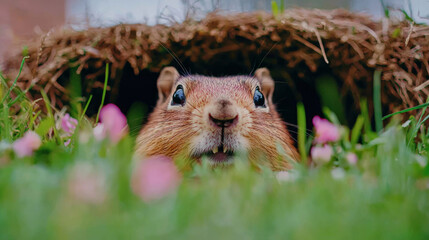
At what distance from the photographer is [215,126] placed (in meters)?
1.92

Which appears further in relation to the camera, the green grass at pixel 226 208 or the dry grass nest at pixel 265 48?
the dry grass nest at pixel 265 48

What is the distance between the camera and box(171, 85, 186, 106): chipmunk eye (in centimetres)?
251

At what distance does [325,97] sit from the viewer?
9.95 ft

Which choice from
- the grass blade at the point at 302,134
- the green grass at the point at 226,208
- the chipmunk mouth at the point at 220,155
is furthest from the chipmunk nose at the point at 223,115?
the green grass at the point at 226,208

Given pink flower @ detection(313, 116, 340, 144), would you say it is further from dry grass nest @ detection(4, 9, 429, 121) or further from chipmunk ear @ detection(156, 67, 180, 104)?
chipmunk ear @ detection(156, 67, 180, 104)

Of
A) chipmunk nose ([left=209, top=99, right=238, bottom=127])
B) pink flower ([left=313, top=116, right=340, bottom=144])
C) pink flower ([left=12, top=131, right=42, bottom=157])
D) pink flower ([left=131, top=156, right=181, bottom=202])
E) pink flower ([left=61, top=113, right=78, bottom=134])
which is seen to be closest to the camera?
pink flower ([left=131, top=156, right=181, bottom=202])

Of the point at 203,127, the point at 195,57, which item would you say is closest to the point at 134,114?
the point at 195,57

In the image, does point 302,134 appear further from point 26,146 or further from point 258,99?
point 26,146

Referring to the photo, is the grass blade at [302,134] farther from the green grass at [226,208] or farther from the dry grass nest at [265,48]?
the dry grass nest at [265,48]

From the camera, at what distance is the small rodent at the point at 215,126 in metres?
1.93

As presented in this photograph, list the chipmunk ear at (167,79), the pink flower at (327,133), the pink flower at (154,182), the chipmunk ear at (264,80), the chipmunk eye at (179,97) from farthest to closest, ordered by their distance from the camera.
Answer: the chipmunk ear at (264,80)
the chipmunk ear at (167,79)
the chipmunk eye at (179,97)
the pink flower at (327,133)
the pink flower at (154,182)

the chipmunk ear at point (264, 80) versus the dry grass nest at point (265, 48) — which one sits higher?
the dry grass nest at point (265, 48)

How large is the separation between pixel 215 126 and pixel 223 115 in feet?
0.23

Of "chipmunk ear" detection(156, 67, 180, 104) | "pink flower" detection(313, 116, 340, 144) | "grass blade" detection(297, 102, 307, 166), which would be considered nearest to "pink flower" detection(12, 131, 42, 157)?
"grass blade" detection(297, 102, 307, 166)
